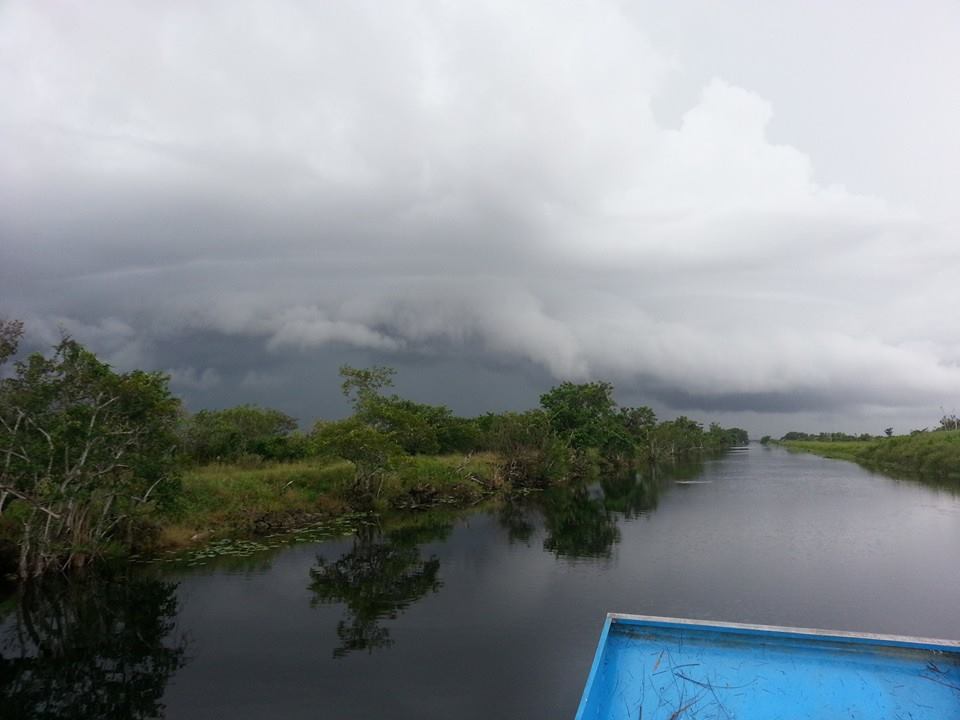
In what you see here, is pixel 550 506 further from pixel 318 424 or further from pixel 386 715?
pixel 386 715

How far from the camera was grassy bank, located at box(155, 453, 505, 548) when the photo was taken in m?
23.1

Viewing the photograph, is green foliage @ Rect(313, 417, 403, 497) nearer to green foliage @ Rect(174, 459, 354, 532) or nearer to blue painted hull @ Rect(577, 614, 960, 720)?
green foliage @ Rect(174, 459, 354, 532)

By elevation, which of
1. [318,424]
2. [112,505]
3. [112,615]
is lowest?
[112,615]

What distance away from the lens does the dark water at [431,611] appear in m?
10.3

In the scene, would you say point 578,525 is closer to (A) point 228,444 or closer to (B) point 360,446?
(B) point 360,446

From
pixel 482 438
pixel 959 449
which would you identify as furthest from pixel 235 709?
pixel 959 449

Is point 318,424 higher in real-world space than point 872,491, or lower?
higher

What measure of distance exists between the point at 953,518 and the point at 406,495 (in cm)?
2913

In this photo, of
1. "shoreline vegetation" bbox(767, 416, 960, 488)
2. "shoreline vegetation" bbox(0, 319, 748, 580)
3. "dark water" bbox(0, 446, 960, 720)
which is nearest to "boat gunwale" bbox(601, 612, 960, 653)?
"dark water" bbox(0, 446, 960, 720)

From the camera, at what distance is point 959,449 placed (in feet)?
179

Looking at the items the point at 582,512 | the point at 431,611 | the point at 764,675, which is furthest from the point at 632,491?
the point at 764,675

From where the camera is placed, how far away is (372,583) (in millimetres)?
17688

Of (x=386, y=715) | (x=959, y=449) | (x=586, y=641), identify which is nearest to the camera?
(x=386, y=715)

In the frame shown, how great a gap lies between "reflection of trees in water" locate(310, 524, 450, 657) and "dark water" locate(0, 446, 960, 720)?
0.09 meters
